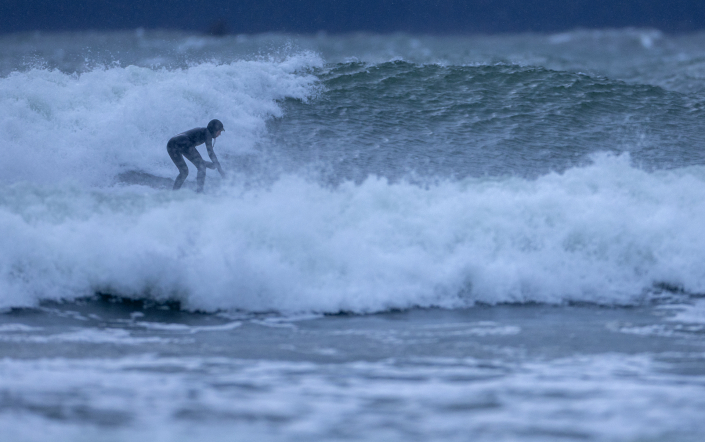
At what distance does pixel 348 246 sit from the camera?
231 inches

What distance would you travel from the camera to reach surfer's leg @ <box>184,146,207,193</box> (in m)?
8.54

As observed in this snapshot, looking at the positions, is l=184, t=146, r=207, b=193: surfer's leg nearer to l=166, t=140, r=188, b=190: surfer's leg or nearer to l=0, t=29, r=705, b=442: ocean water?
l=166, t=140, r=188, b=190: surfer's leg

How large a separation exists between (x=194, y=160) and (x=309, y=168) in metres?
2.71

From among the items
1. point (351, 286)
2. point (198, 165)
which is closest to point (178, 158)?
point (198, 165)

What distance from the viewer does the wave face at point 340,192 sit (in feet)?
17.5

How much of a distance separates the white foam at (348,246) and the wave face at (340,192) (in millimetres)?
18

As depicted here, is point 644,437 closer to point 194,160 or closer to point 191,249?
point 191,249

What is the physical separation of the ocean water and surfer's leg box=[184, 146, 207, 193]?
1.12ft

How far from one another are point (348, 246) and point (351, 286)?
0.52 meters

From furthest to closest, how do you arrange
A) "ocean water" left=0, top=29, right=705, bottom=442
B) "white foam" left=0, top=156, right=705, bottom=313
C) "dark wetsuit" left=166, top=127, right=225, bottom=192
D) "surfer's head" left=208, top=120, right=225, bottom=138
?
"dark wetsuit" left=166, top=127, right=225, bottom=192 → "surfer's head" left=208, top=120, right=225, bottom=138 → "white foam" left=0, top=156, right=705, bottom=313 → "ocean water" left=0, top=29, right=705, bottom=442

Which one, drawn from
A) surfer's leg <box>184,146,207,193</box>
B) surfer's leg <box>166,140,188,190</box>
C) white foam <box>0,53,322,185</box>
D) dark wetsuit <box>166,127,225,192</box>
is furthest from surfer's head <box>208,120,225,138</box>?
white foam <box>0,53,322,185</box>

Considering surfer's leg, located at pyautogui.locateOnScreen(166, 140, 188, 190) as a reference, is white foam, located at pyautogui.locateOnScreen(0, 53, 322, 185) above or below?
above

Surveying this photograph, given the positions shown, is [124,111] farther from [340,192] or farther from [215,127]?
[340,192]

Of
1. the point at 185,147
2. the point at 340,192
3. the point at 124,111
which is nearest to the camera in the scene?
the point at 340,192
